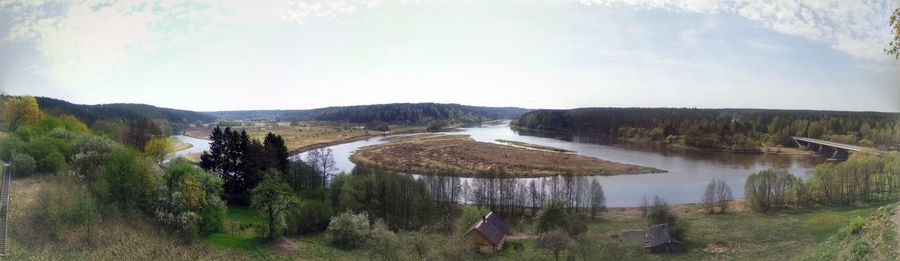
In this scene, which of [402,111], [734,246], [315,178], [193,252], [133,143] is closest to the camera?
[193,252]

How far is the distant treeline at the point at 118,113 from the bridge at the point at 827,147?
56.2m

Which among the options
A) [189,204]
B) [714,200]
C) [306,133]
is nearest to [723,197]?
[714,200]

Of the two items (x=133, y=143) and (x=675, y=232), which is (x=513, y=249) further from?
(x=133, y=143)

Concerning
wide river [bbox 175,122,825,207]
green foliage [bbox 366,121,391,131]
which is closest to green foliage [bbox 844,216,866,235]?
wide river [bbox 175,122,825,207]

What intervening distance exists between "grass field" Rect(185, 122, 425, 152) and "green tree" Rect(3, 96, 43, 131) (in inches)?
449

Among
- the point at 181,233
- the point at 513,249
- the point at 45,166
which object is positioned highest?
the point at 45,166

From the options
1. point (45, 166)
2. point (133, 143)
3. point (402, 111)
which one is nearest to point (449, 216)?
point (45, 166)

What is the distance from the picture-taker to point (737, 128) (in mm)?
59375

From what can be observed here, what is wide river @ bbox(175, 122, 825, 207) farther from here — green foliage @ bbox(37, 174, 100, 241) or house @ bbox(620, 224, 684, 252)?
green foliage @ bbox(37, 174, 100, 241)

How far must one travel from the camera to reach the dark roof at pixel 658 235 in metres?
18.1

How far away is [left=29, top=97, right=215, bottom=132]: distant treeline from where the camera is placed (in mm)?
36109

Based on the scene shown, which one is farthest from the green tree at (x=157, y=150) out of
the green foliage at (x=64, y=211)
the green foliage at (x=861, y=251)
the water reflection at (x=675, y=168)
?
the green foliage at (x=861, y=251)

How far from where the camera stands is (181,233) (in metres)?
15.8

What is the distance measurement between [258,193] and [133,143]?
16.2 m
